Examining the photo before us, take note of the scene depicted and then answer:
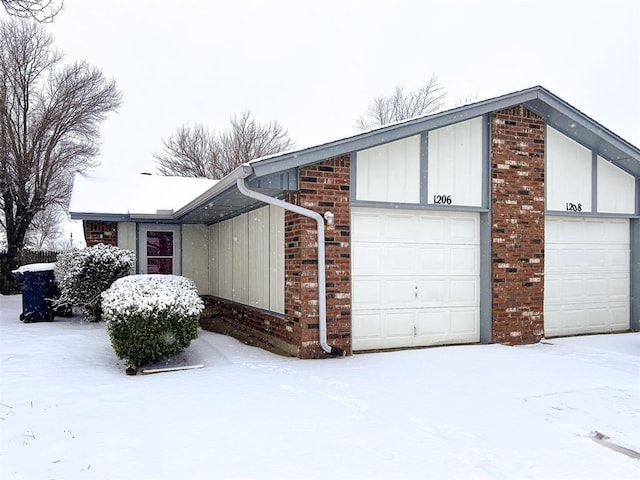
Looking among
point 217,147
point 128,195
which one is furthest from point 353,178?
point 217,147

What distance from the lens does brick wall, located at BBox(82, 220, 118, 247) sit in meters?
11.7

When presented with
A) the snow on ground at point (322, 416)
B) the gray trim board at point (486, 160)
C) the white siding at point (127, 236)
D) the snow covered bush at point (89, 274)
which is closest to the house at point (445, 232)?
the gray trim board at point (486, 160)

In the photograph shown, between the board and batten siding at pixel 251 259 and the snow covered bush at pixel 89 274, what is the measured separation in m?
2.06

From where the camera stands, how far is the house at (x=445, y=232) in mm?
7012

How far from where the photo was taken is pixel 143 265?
Result: 40.5 ft

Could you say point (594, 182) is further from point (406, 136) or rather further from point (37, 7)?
point (37, 7)

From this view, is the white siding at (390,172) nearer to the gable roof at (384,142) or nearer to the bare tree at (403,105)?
the gable roof at (384,142)

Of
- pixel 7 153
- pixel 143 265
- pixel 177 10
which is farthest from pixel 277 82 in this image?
pixel 143 265

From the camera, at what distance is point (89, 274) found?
10320 millimetres

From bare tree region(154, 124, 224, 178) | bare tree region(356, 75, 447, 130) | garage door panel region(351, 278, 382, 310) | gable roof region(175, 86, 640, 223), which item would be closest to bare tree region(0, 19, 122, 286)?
bare tree region(154, 124, 224, 178)

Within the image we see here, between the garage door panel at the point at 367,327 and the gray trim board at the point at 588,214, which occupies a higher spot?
the gray trim board at the point at 588,214

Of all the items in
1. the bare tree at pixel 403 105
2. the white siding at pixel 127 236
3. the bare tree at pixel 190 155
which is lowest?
the white siding at pixel 127 236

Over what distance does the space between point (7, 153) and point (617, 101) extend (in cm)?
3363

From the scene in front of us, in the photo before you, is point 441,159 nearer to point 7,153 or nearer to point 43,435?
point 43,435
